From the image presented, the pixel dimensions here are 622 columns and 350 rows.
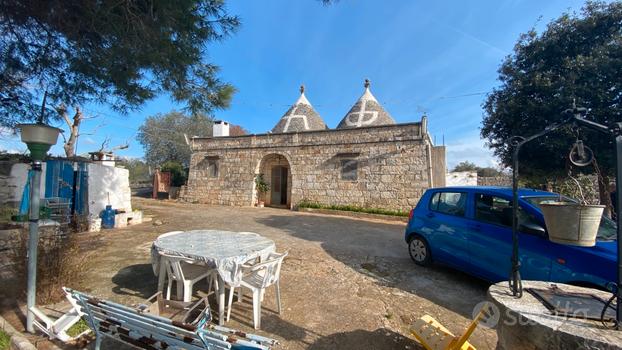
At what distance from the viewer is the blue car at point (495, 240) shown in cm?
274

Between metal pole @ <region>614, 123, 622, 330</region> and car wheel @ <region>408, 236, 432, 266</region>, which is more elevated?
metal pole @ <region>614, 123, 622, 330</region>

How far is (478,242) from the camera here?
364cm

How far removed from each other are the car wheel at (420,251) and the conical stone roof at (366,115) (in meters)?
10.2

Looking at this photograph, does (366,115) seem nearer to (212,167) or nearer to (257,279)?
(212,167)

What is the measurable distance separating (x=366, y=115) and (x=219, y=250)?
1306cm

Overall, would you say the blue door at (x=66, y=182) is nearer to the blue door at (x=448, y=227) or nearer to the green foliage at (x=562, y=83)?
the blue door at (x=448, y=227)

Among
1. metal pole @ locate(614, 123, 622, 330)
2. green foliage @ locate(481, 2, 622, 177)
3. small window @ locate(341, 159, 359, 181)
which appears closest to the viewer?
metal pole @ locate(614, 123, 622, 330)

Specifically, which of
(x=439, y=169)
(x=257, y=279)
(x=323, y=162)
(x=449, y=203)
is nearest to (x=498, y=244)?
(x=449, y=203)

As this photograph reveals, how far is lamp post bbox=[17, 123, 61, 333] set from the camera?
256 centimetres

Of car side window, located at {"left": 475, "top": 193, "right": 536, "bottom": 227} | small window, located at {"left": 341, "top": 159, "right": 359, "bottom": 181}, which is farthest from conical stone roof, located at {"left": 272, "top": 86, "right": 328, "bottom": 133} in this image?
car side window, located at {"left": 475, "top": 193, "right": 536, "bottom": 227}

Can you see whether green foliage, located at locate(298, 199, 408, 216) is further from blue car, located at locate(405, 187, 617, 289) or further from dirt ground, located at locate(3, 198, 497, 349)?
blue car, located at locate(405, 187, 617, 289)

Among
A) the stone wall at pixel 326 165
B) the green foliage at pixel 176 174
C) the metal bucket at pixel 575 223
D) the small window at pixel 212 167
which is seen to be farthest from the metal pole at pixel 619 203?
the green foliage at pixel 176 174

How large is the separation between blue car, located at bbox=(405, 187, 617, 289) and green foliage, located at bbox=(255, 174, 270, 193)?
1034 cm

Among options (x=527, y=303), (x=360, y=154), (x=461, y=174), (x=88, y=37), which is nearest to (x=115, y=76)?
(x=88, y=37)
